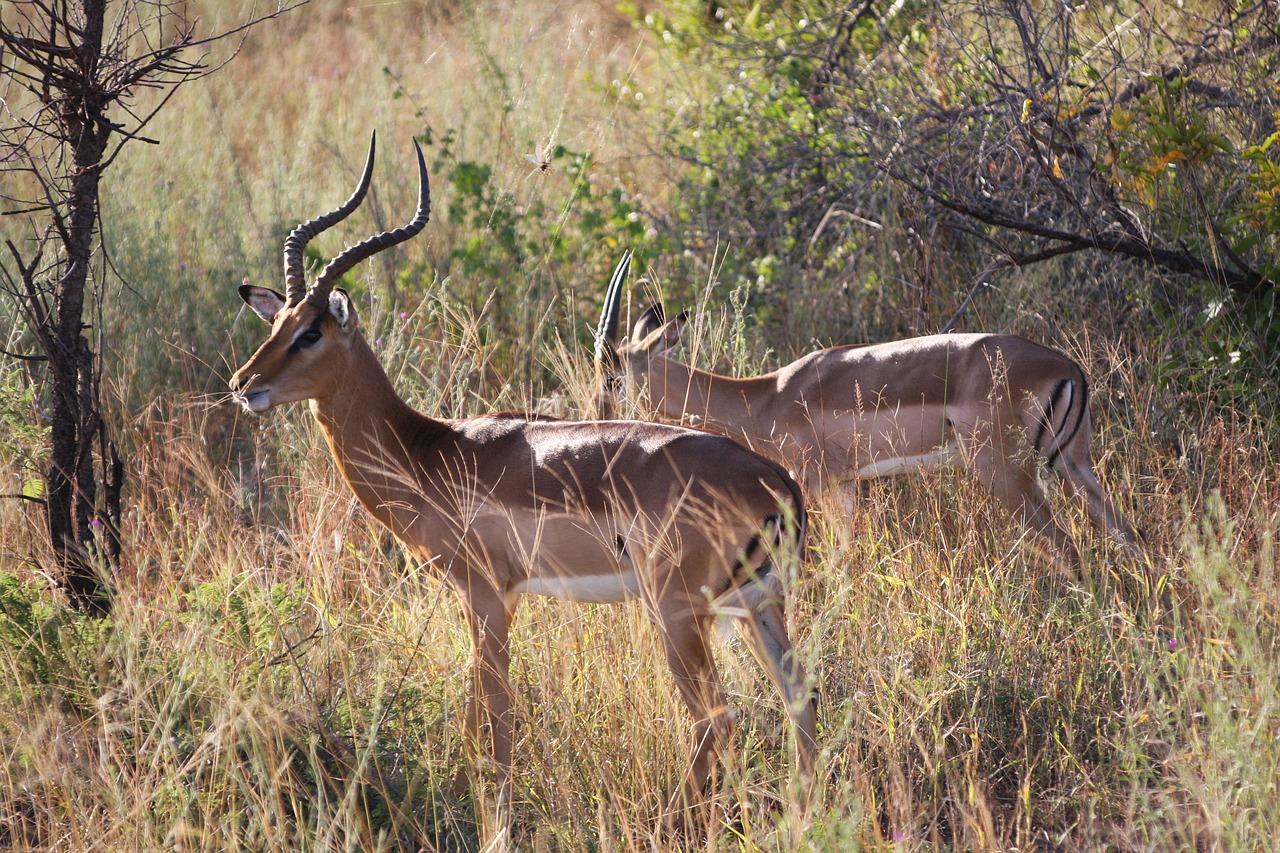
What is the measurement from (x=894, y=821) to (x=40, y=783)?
2.20 m

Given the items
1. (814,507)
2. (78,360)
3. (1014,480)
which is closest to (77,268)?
(78,360)

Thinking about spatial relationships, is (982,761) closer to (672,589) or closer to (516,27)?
(672,589)

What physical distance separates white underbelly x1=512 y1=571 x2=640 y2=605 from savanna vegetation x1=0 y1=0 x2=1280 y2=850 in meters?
0.18

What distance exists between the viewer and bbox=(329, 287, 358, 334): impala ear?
13.6ft

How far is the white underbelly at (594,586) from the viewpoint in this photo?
144 inches

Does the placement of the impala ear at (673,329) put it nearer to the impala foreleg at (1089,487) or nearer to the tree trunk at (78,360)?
the impala foreleg at (1089,487)

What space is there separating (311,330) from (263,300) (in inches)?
26.2

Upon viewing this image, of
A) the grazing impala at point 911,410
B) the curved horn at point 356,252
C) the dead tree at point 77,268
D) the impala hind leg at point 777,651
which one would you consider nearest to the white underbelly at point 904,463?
the grazing impala at point 911,410

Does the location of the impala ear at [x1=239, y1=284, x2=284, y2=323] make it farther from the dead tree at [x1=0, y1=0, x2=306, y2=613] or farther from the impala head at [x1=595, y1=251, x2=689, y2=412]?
the impala head at [x1=595, y1=251, x2=689, y2=412]

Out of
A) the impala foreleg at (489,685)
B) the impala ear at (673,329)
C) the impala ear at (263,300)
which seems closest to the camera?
the impala foreleg at (489,685)

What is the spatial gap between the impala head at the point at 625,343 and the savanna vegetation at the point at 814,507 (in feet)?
0.48

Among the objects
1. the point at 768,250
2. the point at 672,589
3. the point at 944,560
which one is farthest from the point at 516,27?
the point at 672,589

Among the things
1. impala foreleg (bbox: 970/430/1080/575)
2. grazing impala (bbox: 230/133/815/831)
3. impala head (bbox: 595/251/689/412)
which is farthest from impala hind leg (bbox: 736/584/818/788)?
impala head (bbox: 595/251/689/412)

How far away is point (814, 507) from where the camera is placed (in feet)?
18.1
